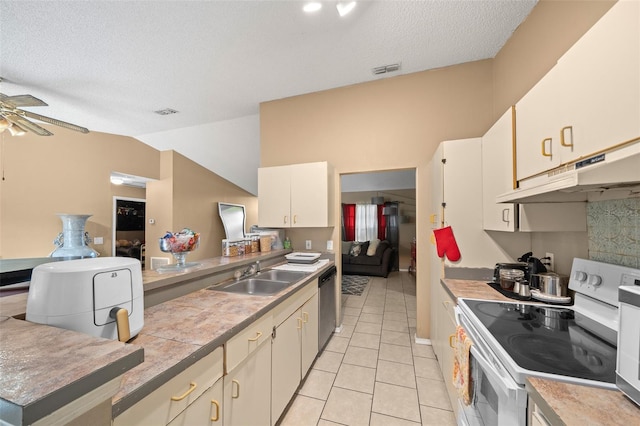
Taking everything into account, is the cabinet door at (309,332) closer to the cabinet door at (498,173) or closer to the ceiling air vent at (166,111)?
the cabinet door at (498,173)

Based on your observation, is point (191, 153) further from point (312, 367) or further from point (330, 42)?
point (312, 367)

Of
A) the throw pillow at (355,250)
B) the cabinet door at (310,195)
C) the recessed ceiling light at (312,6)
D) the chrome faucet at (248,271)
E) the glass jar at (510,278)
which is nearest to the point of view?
the glass jar at (510,278)

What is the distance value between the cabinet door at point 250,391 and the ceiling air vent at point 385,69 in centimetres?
279

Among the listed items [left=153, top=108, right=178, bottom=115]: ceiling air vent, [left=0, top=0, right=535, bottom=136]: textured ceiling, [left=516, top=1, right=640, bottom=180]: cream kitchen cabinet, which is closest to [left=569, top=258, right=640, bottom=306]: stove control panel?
[left=516, top=1, right=640, bottom=180]: cream kitchen cabinet

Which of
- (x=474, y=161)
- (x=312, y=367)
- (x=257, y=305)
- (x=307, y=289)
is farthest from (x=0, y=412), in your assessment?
(x=474, y=161)

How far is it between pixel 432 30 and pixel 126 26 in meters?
2.58

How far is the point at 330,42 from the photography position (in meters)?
2.12

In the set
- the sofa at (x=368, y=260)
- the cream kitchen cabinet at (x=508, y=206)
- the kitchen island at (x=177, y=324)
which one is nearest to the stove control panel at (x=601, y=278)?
the cream kitchen cabinet at (x=508, y=206)

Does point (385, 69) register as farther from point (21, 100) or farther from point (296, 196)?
point (21, 100)

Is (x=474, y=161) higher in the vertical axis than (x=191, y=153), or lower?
lower

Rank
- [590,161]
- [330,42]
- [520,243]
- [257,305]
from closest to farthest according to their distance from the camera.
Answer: [590,161] < [257,305] < [520,243] < [330,42]

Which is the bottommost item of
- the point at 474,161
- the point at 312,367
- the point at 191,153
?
the point at 312,367

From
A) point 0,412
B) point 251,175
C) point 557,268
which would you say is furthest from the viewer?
point 251,175

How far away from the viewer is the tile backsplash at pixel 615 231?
3.59 feet
